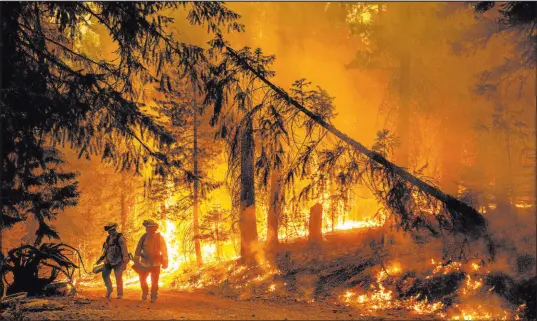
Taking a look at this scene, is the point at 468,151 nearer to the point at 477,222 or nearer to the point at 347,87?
the point at 347,87

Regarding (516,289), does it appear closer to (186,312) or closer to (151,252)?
(186,312)

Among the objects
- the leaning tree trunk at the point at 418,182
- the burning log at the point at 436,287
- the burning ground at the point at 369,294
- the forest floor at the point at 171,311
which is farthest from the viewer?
the burning log at the point at 436,287

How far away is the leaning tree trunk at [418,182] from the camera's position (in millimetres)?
7586

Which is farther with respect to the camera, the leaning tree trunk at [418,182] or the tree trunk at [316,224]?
the tree trunk at [316,224]

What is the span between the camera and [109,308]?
7.96m

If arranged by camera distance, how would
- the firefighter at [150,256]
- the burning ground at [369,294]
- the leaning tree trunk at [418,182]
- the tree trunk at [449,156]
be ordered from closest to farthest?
the leaning tree trunk at [418,182]
the burning ground at [369,294]
the firefighter at [150,256]
the tree trunk at [449,156]

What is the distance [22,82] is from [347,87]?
33.5 m

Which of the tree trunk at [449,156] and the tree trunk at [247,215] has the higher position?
the tree trunk at [449,156]

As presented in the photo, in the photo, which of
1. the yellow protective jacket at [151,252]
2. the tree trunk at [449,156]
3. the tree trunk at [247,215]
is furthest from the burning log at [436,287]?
the tree trunk at [449,156]

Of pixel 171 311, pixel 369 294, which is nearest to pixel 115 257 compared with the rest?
pixel 171 311

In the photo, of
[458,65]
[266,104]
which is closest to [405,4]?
[458,65]

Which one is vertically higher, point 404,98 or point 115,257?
point 404,98

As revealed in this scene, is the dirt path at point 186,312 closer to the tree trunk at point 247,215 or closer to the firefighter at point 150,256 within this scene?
the firefighter at point 150,256

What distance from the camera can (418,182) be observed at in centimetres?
764
